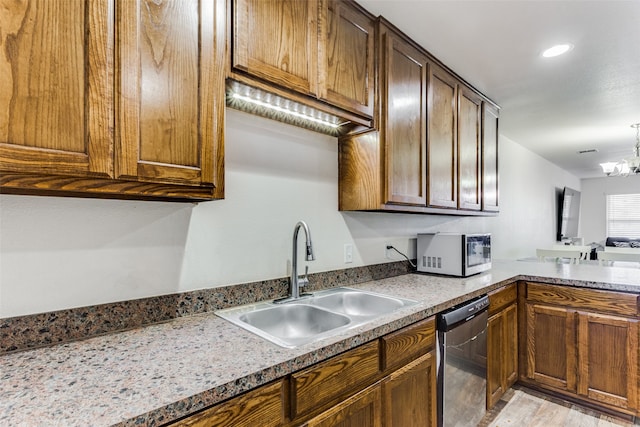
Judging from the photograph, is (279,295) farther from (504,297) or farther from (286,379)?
(504,297)

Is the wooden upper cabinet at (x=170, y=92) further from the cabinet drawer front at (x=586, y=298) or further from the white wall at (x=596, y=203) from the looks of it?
the white wall at (x=596, y=203)

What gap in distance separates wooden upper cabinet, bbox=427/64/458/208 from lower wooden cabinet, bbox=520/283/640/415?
3.17 ft

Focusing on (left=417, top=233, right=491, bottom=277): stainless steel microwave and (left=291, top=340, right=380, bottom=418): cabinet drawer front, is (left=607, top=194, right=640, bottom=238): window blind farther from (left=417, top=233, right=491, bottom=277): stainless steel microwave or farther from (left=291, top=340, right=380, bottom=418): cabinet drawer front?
(left=291, top=340, right=380, bottom=418): cabinet drawer front

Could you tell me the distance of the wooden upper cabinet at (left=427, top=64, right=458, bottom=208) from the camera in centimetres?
219

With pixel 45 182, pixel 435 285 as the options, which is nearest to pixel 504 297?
pixel 435 285

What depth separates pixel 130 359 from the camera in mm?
934

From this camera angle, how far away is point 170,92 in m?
1.03

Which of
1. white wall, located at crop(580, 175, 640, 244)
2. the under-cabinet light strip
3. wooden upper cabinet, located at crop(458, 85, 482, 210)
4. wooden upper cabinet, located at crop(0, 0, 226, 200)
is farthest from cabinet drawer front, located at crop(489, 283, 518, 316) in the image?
white wall, located at crop(580, 175, 640, 244)

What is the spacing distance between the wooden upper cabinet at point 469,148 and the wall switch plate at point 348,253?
38.2 inches

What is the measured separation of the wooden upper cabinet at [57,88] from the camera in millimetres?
775

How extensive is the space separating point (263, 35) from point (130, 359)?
119 cm

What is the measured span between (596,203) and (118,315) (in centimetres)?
964

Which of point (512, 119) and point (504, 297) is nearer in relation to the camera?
point (504, 297)

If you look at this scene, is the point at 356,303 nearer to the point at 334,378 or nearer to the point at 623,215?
the point at 334,378
